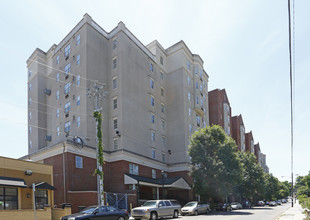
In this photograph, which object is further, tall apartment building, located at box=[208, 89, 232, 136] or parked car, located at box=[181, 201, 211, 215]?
tall apartment building, located at box=[208, 89, 232, 136]

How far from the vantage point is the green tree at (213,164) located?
116ft

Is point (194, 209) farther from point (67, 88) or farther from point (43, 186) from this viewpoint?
point (67, 88)

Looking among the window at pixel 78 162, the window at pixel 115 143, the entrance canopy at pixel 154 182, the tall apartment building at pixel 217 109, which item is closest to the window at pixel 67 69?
the window at pixel 115 143

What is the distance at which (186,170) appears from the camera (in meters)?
44.0

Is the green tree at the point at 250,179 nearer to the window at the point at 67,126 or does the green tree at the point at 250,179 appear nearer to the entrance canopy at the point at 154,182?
the entrance canopy at the point at 154,182

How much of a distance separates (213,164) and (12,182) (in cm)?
2347

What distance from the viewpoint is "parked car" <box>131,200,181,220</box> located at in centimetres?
2155

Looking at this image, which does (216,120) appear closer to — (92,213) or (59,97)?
(59,97)

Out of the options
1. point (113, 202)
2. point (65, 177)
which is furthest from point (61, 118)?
point (113, 202)

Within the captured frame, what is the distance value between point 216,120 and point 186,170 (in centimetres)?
2183

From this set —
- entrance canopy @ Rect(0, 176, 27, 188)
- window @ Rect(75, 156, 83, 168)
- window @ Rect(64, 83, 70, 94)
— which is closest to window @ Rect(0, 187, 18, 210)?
entrance canopy @ Rect(0, 176, 27, 188)

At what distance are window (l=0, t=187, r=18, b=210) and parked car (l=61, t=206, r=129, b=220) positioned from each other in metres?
7.65

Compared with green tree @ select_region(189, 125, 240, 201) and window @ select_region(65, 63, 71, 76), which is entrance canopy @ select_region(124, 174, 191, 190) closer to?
green tree @ select_region(189, 125, 240, 201)

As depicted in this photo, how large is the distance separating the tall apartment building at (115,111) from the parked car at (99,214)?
11.6 m
